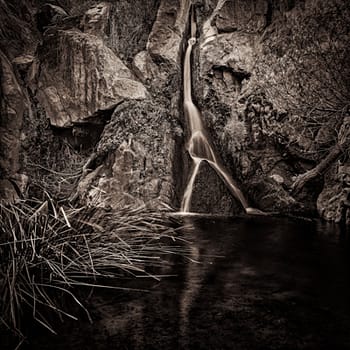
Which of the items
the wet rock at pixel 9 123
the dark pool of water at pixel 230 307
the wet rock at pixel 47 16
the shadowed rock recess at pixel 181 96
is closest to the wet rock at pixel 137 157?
the shadowed rock recess at pixel 181 96

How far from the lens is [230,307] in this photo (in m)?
3.37

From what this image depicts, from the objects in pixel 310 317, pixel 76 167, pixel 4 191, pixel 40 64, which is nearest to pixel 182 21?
pixel 40 64

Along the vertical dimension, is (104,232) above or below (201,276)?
above

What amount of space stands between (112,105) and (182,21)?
3551mm

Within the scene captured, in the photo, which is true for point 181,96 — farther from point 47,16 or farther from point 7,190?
point 7,190

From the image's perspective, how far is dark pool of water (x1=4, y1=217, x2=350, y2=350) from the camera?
2.79 metres

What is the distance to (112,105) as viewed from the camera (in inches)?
464

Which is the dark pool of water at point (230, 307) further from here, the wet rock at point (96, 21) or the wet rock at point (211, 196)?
the wet rock at point (96, 21)

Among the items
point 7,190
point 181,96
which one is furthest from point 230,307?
point 181,96

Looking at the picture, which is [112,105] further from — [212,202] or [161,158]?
[212,202]

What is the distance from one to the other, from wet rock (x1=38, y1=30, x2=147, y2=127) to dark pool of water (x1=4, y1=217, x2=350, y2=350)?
7458 mm

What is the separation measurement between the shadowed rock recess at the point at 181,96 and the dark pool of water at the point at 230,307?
10.6 feet

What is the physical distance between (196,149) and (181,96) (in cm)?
186

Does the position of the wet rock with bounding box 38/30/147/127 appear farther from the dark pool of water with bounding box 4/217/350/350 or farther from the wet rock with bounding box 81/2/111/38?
the dark pool of water with bounding box 4/217/350/350
